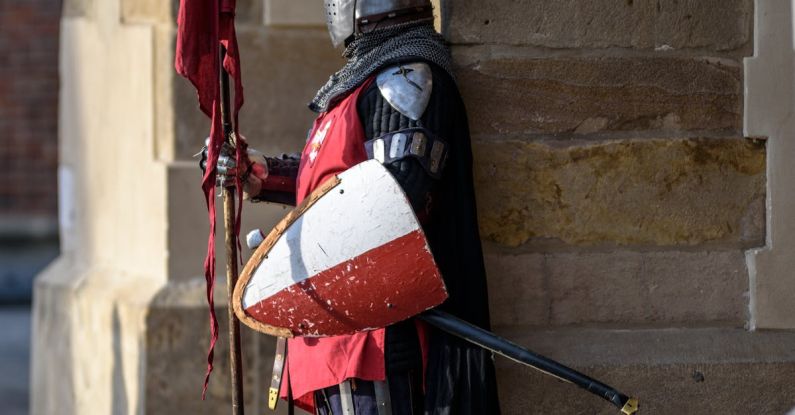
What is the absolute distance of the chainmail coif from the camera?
3.36 meters

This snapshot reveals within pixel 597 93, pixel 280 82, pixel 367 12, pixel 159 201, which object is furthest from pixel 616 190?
pixel 159 201

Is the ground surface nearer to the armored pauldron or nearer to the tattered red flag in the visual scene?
the tattered red flag

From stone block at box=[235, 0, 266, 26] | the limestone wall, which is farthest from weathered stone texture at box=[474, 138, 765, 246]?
stone block at box=[235, 0, 266, 26]

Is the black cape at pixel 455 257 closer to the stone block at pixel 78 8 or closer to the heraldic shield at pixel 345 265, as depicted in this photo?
the heraldic shield at pixel 345 265

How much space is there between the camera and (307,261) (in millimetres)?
3205

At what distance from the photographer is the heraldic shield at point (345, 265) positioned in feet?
10.3

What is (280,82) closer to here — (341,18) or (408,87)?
(341,18)

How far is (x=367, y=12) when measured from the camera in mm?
3441

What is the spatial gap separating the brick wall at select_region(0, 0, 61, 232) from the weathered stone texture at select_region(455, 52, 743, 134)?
5.99 meters

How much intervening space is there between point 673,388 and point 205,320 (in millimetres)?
1719

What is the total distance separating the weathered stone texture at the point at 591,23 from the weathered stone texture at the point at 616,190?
0.81 feet

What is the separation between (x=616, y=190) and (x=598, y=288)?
0.25 m

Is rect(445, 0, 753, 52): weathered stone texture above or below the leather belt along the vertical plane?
above

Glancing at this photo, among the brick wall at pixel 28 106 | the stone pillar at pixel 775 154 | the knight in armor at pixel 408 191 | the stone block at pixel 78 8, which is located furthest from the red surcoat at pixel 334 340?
the brick wall at pixel 28 106
